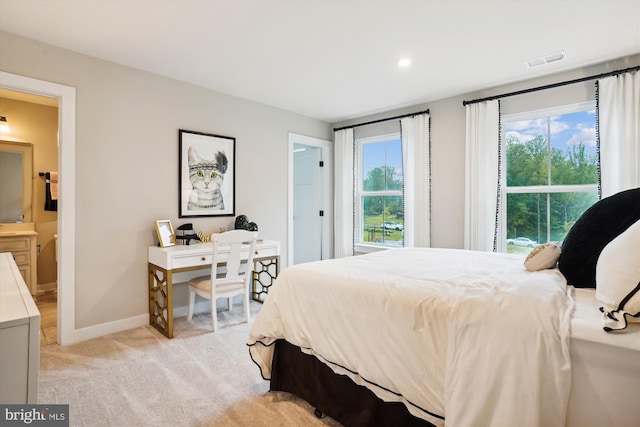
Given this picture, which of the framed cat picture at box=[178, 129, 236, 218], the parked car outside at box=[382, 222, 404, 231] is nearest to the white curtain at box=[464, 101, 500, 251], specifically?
the parked car outside at box=[382, 222, 404, 231]

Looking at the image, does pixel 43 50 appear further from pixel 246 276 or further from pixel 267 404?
pixel 267 404

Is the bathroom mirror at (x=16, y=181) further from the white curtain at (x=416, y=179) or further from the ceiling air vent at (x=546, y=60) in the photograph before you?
the ceiling air vent at (x=546, y=60)

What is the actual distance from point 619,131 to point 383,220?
2651mm

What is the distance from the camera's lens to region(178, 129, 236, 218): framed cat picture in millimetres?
3510

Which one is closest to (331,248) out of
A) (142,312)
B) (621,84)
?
(142,312)

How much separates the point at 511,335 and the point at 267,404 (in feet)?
4.69

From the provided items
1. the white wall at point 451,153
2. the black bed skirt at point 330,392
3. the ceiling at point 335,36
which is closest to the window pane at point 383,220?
the white wall at point 451,153

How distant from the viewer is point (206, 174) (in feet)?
12.1

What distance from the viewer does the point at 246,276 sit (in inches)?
129

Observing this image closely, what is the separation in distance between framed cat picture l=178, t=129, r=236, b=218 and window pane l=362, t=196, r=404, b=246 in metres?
2.03

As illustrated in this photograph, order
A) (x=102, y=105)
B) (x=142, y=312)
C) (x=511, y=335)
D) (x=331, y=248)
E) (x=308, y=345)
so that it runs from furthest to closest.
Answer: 1. (x=331, y=248)
2. (x=142, y=312)
3. (x=102, y=105)
4. (x=308, y=345)
5. (x=511, y=335)

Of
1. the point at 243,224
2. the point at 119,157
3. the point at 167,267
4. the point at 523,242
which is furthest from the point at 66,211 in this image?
the point at 523,242

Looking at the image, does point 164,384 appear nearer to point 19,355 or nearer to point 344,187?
point 19,355

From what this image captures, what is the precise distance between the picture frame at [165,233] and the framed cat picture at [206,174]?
8.3 inches
